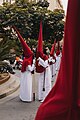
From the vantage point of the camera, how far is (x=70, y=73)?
1739 mm

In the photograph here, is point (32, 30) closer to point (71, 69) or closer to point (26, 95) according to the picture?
point (26, 95)

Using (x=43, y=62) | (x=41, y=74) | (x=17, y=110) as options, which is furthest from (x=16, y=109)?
(x=41, y=74)

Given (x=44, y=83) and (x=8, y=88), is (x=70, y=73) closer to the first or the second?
(x=44, y=83)

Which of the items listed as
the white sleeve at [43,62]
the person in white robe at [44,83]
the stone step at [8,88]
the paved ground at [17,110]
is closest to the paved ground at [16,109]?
the paved ground at [17,110]

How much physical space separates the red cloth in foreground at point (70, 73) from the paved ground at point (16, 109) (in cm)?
640

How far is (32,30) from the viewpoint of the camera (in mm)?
28031

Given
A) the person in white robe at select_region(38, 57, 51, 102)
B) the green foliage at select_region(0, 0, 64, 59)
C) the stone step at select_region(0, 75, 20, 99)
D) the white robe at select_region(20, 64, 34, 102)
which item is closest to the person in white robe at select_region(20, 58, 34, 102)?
the white robe at select_region(20, 64, 34, 102)

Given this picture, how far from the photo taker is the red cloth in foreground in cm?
174

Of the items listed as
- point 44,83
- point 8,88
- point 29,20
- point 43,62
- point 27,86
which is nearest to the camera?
point 43,62

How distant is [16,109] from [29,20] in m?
18.6

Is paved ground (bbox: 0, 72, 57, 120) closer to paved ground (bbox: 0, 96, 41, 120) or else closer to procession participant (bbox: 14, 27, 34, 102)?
paved ground (bbox: 0, 96, 41, 120)

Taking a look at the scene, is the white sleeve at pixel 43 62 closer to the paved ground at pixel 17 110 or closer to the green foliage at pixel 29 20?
the paved ground at pixel 17 110

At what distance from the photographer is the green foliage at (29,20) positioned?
26.2m

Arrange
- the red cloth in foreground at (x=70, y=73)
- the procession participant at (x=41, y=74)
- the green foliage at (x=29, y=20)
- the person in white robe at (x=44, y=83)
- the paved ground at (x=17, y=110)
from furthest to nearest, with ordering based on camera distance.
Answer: the green foliage at (x=29, y=20), the person in white robe at (x=44, y=83), the procession participant at (x=41, y=74), the paved ground at (x=17, y=110), the red cloth in foreground at (x=70, y=73)
